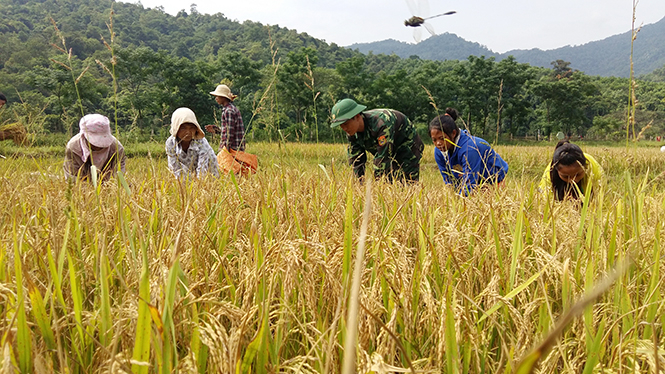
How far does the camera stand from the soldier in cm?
410

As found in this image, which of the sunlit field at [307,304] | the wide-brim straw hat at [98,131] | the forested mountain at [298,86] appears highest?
the forested mountain at [298,86]

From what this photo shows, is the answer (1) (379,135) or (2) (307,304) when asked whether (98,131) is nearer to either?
(1) (379,135)

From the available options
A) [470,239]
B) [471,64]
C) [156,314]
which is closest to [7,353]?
[156,314]

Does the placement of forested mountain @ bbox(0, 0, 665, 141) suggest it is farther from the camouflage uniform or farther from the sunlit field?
the sunlit field

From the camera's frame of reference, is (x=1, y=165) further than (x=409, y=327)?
Yes

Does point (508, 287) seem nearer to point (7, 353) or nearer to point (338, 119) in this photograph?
point (7, 353)

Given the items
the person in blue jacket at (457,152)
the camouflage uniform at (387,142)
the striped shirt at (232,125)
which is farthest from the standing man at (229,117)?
the person in blue jacket at (457,152)

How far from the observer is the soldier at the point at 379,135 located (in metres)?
4.10

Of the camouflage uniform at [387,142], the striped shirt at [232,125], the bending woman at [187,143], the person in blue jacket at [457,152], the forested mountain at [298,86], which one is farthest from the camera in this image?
the forested mountain at [298,86]

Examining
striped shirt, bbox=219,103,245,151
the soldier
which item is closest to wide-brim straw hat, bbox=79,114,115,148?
striped shirt, bbox=219,103,245,151

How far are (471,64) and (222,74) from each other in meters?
31.5

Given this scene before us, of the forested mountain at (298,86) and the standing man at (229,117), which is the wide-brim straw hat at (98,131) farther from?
the forested mountain at (298,86)

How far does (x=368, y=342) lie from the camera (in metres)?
0.88

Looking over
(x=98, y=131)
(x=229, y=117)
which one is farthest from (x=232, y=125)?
(x=98, y=131)
